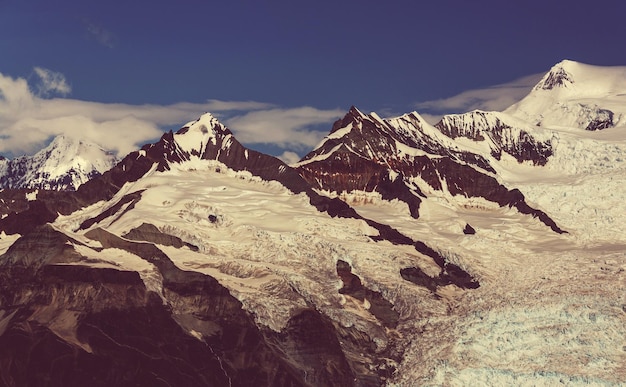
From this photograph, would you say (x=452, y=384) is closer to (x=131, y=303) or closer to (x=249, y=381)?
(x=249, y=381)

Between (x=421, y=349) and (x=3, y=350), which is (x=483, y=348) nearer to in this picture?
(x=421, y=349)

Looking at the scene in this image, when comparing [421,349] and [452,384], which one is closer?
[452,384]

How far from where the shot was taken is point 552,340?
7480 inches

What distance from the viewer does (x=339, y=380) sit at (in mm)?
190250

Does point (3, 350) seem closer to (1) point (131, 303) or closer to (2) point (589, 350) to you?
(1) point (131, 303)

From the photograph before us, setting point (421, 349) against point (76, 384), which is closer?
point (76, 384)

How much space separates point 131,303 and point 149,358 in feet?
45.3

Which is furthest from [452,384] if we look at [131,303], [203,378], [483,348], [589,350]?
[131,303]

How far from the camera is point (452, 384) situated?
182000 millimetres

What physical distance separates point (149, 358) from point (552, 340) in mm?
67491

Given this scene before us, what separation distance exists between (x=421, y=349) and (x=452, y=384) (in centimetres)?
1526

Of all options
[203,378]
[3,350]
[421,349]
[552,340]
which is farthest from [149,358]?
[552,340]

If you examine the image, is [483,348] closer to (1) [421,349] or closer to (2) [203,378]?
(1) [421,349]

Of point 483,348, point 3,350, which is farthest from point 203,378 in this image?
point 483,348
